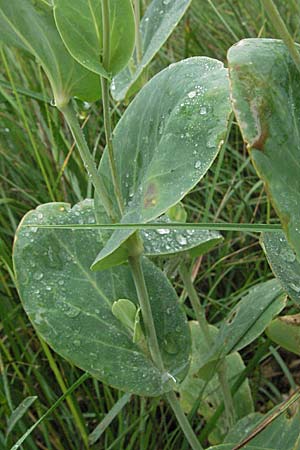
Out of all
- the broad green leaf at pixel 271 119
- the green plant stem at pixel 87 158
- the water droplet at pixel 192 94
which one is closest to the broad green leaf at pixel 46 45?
the green plant stem at pixel 87 158

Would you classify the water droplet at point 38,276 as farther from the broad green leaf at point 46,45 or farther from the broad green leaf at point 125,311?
the broad green leaf at point 46,45

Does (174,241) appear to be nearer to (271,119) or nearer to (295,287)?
(295,287)

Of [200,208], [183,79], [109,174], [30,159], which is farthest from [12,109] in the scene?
[183,79]

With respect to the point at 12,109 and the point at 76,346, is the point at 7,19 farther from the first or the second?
the point at 12,109

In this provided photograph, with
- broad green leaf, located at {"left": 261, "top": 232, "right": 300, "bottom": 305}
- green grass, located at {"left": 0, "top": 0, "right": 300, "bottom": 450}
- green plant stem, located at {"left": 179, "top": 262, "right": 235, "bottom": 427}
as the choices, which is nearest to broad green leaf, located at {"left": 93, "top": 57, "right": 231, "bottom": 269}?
broad green leaf, located at {"left": 261, "top": 232, "right": 300, "bottom": 305}

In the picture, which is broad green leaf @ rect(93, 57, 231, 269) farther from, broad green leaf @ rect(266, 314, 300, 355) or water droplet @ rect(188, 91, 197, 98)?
broad green leaf @ rect(266, 314, 300, 355)

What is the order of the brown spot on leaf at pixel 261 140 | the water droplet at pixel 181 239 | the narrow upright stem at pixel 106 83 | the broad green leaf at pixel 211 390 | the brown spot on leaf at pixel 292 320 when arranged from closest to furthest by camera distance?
1. the brown spot on leaf at pixel 261 140
2. the narrow upright stem at pixel 106 83
3. the brown spot on leaf at pixel 292 320
4. the water droplet at pixel 181 239
5. the broad green leaf at pixel 211 390
